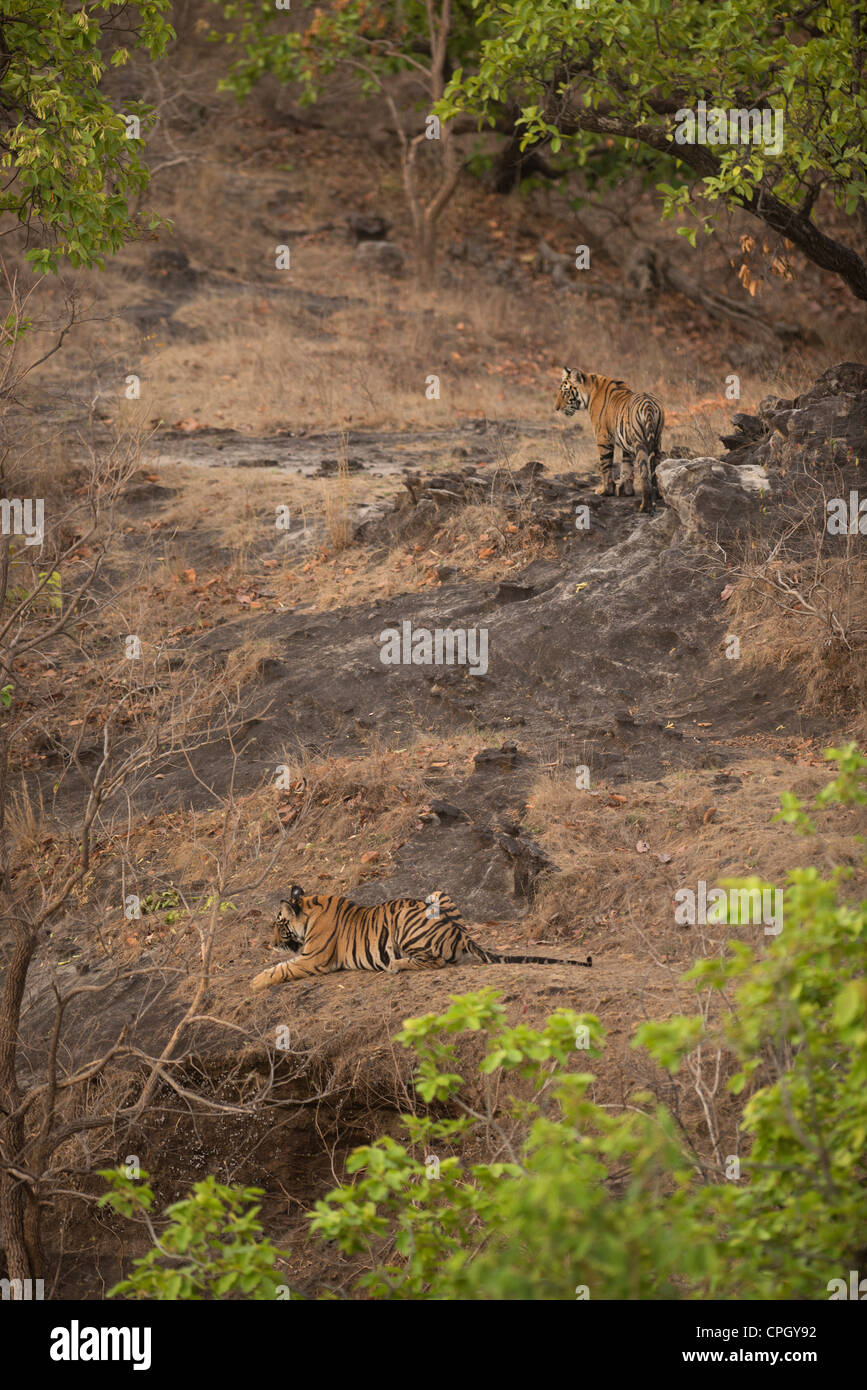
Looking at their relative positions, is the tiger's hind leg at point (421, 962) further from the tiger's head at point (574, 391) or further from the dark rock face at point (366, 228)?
the dark rock face at point (366, 228)

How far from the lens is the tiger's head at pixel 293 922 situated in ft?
26.6

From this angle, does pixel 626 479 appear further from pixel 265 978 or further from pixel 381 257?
pixel 381 257

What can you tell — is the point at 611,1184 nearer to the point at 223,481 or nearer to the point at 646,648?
the point at 646,648

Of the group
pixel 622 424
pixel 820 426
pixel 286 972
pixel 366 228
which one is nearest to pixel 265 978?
pixel 286 972

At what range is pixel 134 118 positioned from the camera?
10.5 meters

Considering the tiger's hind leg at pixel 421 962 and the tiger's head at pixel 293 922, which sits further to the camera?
the tiger's head at pixel 293 922

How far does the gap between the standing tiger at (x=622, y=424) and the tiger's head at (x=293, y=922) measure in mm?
6131

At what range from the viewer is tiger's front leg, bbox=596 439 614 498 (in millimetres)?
12812

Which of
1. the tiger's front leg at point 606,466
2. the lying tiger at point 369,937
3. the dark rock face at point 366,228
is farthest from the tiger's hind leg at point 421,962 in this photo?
the dark rock face at point 366,228

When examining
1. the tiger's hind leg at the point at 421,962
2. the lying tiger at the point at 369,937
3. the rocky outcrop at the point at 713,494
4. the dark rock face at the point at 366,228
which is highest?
the dark rock face at the point at 366,228

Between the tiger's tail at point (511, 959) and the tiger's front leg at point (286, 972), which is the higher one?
the tiger's tail at point (511, 959)

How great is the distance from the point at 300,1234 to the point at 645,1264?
4.75 m

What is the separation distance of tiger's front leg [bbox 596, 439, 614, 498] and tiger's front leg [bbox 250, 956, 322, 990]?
6.60 meters

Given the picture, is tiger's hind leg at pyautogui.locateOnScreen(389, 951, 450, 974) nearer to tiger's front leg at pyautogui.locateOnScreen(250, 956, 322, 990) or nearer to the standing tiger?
tiger's front leg at pyautogui.locateOnScreen(250, 956, 322, 990)
